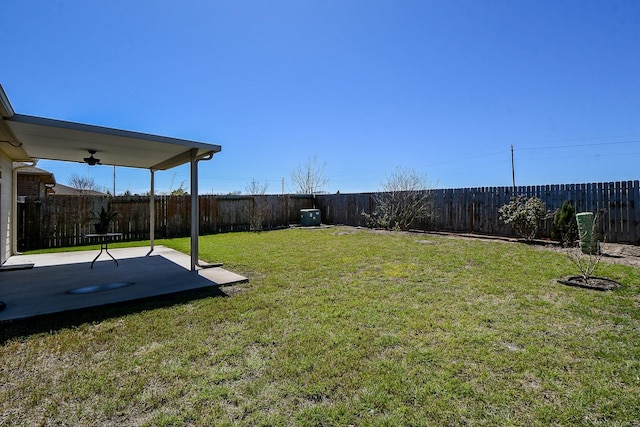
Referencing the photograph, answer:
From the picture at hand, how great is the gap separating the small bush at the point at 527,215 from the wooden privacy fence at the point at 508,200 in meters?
0.57

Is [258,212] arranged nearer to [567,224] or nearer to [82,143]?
[82,143]

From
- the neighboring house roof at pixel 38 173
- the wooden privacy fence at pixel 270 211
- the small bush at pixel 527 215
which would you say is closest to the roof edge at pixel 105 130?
the wooden privacy fence at pixel 270 211

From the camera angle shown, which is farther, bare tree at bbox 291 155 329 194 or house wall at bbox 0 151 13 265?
bare tree at bbox 291 155 329 194

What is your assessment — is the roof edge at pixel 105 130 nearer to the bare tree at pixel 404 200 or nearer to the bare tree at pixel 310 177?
the bare tree at pixel 404 200

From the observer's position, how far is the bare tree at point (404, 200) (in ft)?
38.9

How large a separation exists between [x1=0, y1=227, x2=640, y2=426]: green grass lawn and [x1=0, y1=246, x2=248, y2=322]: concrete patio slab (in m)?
0.68

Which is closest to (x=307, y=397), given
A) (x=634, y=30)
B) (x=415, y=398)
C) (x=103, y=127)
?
(x=415, y=398)

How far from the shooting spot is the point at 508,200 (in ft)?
31.6

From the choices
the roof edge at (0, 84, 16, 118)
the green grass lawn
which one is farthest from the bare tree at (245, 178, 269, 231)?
the roof edge at (0, 84, 16, 118)

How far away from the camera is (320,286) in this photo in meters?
4.57

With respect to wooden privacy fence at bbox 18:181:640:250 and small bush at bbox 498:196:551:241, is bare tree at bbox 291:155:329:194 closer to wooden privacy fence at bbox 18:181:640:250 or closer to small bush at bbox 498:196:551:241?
wooden privacy fence at bbox 18:181:640:250

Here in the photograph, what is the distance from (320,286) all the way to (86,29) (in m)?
7.21

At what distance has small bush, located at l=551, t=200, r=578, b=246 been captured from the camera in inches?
303

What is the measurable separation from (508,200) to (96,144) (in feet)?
36.0
